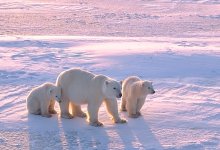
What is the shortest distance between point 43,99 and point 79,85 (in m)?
0.55

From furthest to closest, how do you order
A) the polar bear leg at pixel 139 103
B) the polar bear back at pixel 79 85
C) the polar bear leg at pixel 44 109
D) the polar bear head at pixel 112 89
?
the polar bear leg at pixel 139 103 < the polar bear leg at pixel 44 109 < the polar bear back at pixel 79 85 < the polar bear head at pixel 112 89

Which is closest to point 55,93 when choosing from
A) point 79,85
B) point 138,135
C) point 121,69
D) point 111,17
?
point 79,85

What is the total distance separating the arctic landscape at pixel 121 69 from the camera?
6133 mm

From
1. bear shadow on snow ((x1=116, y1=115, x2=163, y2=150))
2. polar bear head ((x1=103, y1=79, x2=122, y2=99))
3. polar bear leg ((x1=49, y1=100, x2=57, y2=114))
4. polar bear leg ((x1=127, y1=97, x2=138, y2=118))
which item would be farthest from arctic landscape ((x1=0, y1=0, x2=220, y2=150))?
polar bear head ((x1=103, y1=79, x2=122, y2=99))

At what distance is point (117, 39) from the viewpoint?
1338cm

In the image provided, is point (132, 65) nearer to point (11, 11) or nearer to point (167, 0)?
point (11, 11)

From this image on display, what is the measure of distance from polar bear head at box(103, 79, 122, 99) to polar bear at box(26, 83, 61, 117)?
2.45ft

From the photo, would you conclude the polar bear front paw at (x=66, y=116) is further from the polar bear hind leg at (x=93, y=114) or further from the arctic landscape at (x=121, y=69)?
the polar bear hind leg at (x=93, y=114)

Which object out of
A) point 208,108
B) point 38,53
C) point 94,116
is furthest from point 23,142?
point 38,53

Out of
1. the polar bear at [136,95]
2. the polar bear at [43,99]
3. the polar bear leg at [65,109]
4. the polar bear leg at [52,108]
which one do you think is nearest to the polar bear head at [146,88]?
the polar bear at [136,95]

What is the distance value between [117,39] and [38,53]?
2995mm

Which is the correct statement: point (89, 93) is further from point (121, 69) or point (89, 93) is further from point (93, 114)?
point (121, 69)

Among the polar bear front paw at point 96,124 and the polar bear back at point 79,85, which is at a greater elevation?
the polar bear back at point 79,85

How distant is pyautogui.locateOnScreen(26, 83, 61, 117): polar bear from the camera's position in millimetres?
6812
